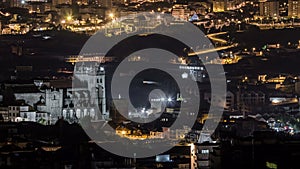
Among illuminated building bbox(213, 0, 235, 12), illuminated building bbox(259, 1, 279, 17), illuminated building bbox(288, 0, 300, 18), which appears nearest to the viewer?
illuminated building bbox(288, 0, 300, 18)

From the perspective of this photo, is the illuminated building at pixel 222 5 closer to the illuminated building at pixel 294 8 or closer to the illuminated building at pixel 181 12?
the illuminated building at pixel 181 12

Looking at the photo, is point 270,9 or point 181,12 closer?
point 181,12

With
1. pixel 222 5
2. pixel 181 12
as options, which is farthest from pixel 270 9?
pixel 181 12

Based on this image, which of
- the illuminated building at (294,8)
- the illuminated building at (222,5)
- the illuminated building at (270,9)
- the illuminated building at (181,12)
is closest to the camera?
the illuminated building at (181,12)

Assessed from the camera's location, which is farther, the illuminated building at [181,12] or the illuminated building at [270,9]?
the illuminated building at [270,9]

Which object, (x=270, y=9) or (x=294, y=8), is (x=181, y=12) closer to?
(x=270, y=9)

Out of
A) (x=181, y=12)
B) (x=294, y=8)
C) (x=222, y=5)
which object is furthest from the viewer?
(x=222, y=5)

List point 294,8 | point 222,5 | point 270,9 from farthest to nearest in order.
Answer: point 222,5 < point 270,9 < point 294,8

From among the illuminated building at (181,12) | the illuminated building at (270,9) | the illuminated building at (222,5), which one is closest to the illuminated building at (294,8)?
the illuminated building at (270,9)

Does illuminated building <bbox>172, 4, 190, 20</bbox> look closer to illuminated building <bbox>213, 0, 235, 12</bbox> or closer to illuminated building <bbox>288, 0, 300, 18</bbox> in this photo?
illuminated building <bbox>213, 0, 235, 12</bbox>

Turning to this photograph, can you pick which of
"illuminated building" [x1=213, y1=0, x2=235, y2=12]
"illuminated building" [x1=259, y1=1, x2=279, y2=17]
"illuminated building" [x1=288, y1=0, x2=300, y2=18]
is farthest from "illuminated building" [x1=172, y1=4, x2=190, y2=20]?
"illuminated building" [x1=288, y1=0, x2=300, y2=18]
